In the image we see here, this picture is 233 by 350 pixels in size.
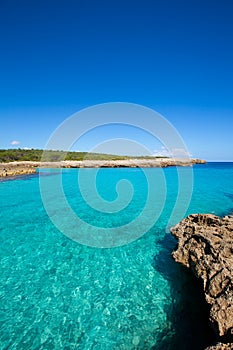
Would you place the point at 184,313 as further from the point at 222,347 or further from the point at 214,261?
the point at 222,347

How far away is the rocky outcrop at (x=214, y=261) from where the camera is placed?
466 centimetres

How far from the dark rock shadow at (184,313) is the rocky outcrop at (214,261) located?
41cm

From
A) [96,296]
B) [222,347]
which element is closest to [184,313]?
[222,347]

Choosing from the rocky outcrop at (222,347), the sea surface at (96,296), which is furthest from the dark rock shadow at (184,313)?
the rocky outcrop at (222,347)

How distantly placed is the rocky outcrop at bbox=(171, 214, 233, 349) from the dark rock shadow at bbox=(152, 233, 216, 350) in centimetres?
41

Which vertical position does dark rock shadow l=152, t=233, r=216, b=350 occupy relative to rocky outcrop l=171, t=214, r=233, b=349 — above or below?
below

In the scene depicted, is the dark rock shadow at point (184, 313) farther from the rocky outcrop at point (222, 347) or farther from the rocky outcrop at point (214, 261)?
the rocky outcrop at point (222, 347)

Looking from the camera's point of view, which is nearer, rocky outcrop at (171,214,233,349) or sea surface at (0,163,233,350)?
rocky outcrop at (171,214,233,349)

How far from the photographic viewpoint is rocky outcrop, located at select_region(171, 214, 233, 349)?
4.66 m

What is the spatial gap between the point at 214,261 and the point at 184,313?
1.66 m

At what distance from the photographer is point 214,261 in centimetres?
637

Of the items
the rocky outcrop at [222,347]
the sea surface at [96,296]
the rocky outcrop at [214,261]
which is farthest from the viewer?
the sea surface at [96,296]

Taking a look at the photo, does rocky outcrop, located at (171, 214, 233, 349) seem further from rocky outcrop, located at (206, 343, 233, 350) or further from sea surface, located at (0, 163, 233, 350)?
sea surface, located at (0, 163, 233, 350)

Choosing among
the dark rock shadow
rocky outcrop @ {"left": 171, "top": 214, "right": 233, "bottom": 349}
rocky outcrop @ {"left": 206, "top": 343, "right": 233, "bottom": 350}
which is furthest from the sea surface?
rocky outcrop @ {"left": 206, "top": 343, "right": 233, "bottom": 350}
